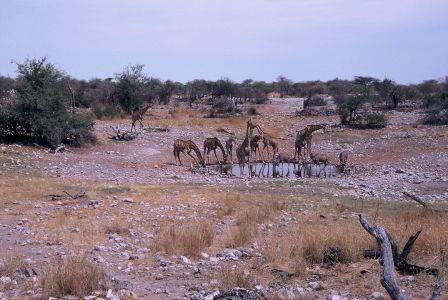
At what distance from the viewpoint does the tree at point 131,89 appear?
4378 centimetres

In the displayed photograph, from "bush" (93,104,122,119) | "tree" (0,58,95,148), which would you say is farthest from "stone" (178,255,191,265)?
"bush" (93,104,122,119)

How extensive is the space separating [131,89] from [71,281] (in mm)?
36903

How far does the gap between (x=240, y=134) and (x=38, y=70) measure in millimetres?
14815

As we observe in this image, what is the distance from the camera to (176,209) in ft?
47.6

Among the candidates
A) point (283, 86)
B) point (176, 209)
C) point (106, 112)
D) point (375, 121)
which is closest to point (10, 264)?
point (176, 209)

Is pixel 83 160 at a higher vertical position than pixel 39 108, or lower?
lower

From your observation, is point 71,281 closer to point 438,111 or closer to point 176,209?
point 176,209

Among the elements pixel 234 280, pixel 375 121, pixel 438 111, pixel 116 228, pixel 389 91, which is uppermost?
pixel 389 91

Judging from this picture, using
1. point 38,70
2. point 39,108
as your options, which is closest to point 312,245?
point 39,108

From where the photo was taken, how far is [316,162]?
26.0 meters

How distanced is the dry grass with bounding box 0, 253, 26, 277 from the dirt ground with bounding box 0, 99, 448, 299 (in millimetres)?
118

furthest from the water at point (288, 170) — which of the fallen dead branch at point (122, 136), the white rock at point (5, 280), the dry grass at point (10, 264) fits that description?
the white rock at point (5, 280)

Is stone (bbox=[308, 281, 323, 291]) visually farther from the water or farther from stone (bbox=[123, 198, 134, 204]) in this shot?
the water

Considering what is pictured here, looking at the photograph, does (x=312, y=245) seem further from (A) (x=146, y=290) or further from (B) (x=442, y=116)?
(B) (x=442, y=116)
